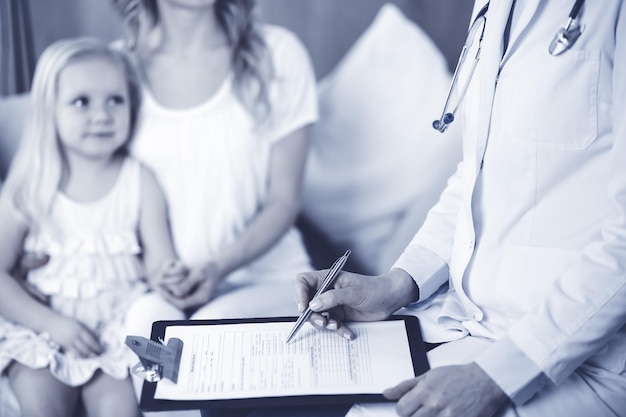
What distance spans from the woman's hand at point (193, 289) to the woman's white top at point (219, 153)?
13cm

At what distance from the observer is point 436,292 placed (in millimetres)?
1066

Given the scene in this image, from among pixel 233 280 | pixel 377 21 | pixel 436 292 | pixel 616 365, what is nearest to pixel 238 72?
pixel 233 280

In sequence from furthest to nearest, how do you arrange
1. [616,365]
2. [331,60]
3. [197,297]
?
[331,60]
[197,297]
[616,365]

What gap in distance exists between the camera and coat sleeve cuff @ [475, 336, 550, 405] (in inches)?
31.7

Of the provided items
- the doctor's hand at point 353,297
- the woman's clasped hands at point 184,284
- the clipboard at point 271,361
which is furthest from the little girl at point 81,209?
the doctor's hand at point 353,297

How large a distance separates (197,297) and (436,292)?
1.73 feet

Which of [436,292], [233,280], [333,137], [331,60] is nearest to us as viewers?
[436,292]

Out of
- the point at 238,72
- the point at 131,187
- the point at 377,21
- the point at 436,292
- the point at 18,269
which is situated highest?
the point at 377,21

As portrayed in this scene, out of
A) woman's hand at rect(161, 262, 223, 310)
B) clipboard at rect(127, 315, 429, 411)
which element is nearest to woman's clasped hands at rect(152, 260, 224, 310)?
woman's hand at rect(161, 262, 223, 310)

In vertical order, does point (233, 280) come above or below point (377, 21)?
below

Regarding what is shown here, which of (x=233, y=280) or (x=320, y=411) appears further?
(x=233, y=280)

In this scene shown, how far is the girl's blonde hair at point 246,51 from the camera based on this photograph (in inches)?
58.1

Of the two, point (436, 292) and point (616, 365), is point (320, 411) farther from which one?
point (616, 365)

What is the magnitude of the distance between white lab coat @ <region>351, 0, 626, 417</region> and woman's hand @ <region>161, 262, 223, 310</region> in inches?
21.4
